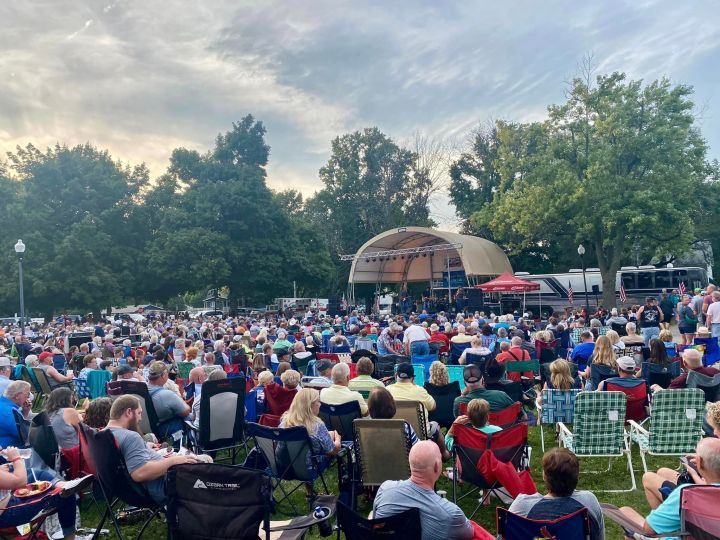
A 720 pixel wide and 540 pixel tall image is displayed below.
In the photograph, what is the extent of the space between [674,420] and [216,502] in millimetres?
4162

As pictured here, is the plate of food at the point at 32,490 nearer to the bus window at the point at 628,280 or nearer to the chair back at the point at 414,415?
the chair back at the point at 414,415

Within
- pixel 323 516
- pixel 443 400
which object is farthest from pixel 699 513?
pixel 443 400

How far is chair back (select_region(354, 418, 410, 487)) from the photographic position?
421cm

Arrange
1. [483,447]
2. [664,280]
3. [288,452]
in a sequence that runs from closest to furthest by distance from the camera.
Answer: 1. [483,447]
2. [288,452]
3. [664,280]

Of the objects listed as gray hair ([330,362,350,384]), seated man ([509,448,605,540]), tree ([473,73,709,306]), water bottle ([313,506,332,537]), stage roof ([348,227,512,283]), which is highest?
tree ([473,73,709,306])

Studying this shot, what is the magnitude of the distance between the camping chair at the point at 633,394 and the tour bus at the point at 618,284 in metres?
21.8

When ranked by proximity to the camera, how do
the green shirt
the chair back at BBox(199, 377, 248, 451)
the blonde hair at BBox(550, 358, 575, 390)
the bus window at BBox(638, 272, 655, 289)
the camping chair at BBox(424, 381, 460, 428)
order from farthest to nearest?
the bus window at BBox(638, 272, 655, 289), the blonde hair at BBox(550, 358, 575, 390), the camping chair at BBox(424, 381, 460, 428), the chair back at BBox(199, 377, 248, 451), the green shirt

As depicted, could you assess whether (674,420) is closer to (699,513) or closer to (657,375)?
(657,375)

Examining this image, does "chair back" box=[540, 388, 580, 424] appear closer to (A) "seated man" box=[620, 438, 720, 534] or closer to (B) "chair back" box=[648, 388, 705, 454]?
(B) "chair back" box=[648, 388, 705, 454]

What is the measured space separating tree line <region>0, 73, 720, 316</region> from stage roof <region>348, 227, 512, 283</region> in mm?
1946

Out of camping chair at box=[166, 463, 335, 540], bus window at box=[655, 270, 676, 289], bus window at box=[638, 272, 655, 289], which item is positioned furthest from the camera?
bus window at box=[638, 272, 655, 289]

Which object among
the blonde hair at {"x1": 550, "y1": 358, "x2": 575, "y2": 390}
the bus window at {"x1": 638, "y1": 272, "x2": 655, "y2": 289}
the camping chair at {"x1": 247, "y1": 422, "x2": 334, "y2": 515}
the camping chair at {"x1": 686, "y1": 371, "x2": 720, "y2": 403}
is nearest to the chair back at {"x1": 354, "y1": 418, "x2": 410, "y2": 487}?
the camping chair at {"x1": 247, "y1": 422, "x2": 334, "y2": 515}

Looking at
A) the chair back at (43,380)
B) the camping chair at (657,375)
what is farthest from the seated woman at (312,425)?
the chair back at (43,380)

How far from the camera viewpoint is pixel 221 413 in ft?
18.6
